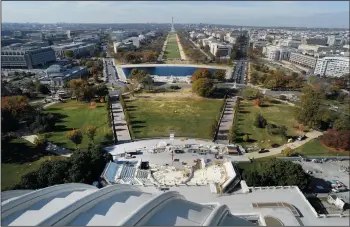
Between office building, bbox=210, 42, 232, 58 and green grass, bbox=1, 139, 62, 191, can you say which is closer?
green grass, bbox=1, 139, 62, 191

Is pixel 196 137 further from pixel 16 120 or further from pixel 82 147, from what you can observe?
pixel 16 120

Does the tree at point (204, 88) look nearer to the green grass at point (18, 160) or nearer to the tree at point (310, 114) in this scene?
the tree at point (310, 114)

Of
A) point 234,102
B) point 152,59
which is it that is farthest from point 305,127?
point 152,59

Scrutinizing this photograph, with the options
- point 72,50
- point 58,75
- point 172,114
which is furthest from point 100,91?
point 72,50

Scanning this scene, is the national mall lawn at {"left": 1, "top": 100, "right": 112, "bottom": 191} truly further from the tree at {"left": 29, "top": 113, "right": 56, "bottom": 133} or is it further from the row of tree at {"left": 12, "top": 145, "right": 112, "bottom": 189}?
the row of tree at {"left": 12, "top": 145, "right": 112, "bottom": 189}

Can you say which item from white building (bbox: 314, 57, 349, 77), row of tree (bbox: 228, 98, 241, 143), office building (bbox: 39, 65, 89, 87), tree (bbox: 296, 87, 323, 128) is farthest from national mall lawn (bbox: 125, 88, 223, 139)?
white building (bbox: 314, 57, 349, 77)

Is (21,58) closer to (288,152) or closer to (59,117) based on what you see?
(59,117)
